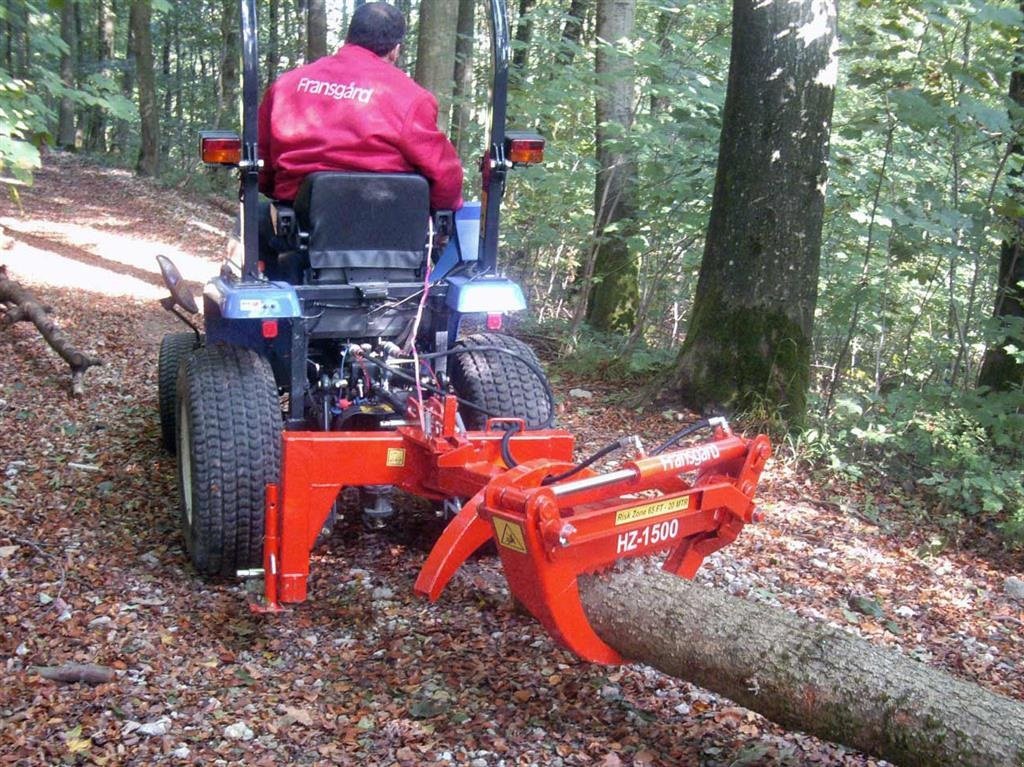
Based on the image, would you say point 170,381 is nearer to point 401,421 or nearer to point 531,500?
point 401,421

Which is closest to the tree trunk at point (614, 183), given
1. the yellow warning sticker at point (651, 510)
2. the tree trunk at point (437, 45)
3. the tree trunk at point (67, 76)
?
the tree trunk at point (437, 45)

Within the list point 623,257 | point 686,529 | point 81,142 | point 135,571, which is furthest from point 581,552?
point 81,142

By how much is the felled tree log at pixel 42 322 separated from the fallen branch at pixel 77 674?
3.23 metres

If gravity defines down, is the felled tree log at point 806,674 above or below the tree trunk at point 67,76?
below

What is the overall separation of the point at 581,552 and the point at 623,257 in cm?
651

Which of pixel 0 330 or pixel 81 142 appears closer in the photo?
pixel 0 330

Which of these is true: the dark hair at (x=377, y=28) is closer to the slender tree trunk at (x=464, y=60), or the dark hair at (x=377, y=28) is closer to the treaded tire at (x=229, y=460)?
the treaded tire at (x=229, y=460)

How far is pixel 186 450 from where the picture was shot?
407cm

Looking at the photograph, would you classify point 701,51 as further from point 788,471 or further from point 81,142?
point 81,142

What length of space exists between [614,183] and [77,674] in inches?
240

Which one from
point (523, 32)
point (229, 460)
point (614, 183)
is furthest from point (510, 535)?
point (523, 32)

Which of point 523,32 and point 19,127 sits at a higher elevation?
point 523,32

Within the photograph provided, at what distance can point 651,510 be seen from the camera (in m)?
2.86

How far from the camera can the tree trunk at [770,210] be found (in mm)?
5273
